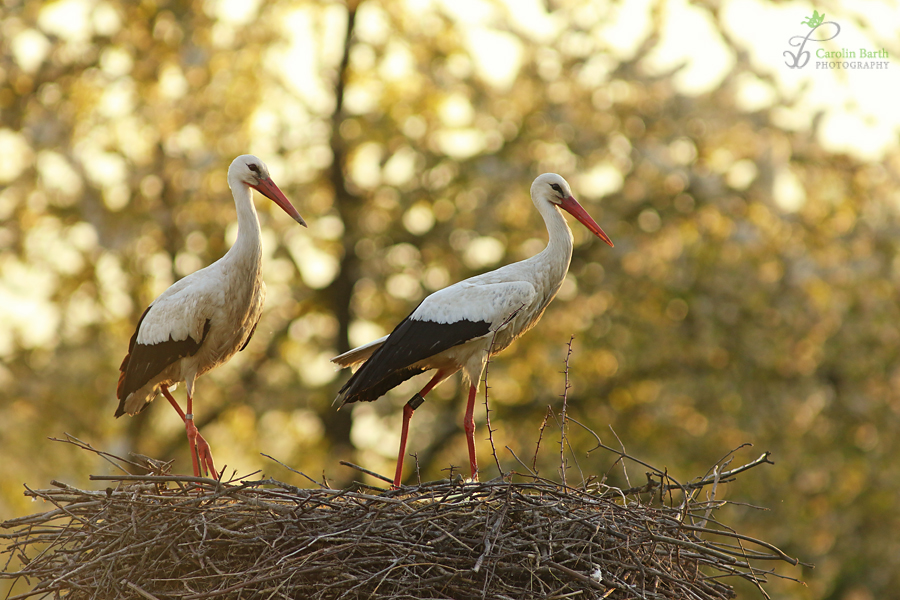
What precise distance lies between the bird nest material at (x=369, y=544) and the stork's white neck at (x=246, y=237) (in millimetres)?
1615

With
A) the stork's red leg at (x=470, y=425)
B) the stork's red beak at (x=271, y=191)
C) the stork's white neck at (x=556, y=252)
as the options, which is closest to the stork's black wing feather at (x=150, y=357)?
the stork's red beak at (x=271, y=191)

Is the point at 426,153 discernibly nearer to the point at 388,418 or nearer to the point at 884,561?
the point at 388,418

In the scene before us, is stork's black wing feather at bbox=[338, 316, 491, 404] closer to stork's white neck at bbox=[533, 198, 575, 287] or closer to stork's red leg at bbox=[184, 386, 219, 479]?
stork's white neck at bbox=[533, 198, 575, 287]

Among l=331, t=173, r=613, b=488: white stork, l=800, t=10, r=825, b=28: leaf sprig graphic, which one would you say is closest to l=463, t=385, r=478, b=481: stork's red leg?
l=331, t=173, r=613, b=488: white stork

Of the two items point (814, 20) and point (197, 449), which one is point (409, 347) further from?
point (814, 20)

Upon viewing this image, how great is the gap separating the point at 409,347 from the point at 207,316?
123 centimetres

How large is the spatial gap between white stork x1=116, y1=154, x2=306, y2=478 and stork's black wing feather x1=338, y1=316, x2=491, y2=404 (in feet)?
2.76

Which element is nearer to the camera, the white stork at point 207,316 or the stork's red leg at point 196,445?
the white stork at point 207,316

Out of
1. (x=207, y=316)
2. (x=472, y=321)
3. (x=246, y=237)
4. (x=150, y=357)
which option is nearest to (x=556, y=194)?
(x=472, y=321)

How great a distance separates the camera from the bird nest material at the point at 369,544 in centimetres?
418

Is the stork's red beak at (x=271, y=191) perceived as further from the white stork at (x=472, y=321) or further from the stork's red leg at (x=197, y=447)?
the stork's red leg at (x=197, y=447)

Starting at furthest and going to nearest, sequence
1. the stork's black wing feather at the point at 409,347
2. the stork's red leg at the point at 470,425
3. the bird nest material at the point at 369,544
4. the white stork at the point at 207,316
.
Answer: the stork's red leg at the point at 470,425, the white stork at the point at 207,316, the stork's black wing feather at the point at 409,347, the bird nest material at the point at 369,544

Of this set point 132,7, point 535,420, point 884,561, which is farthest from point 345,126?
point 884,561

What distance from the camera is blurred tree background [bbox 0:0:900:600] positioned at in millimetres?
11977
